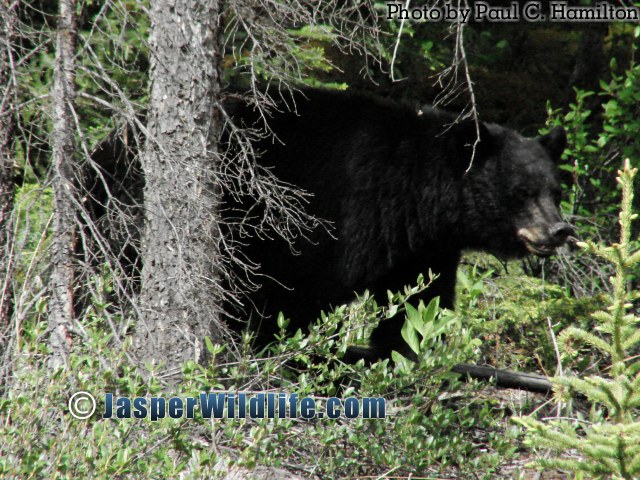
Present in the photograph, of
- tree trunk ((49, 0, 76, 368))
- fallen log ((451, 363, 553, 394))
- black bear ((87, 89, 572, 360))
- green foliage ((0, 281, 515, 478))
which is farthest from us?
black bear ((87, 89, 572, 360))

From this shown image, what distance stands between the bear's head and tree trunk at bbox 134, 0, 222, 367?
7.92ft

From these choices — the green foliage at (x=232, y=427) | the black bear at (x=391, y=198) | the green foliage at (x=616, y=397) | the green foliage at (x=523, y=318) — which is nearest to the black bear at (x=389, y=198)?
the black bear at (x=391, y=198)

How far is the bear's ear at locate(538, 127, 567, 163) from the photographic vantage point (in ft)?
19.4

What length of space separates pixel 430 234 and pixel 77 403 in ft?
10.3

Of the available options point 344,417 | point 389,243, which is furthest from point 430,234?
point 344,417

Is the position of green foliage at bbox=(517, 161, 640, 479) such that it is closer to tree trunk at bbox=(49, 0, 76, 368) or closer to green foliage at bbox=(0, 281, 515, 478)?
green foliage at bbox=(0, 281, 515, 478)

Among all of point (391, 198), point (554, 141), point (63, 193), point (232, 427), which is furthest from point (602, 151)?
point (63, 193)

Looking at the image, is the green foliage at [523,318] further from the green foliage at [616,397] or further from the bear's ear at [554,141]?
the green foliage at [616,397]

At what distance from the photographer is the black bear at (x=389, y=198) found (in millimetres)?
5535

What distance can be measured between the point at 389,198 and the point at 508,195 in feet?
3.02

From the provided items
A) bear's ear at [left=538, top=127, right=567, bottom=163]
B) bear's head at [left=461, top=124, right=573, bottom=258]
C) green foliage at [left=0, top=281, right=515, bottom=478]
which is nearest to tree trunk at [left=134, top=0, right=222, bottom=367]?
green foliage at [left=0, top=281, right=515, bottom=478]

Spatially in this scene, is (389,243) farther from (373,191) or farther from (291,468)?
(291,468)

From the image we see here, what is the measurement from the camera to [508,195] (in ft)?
18.7

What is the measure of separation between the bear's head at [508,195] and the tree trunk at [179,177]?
7.92 feet
